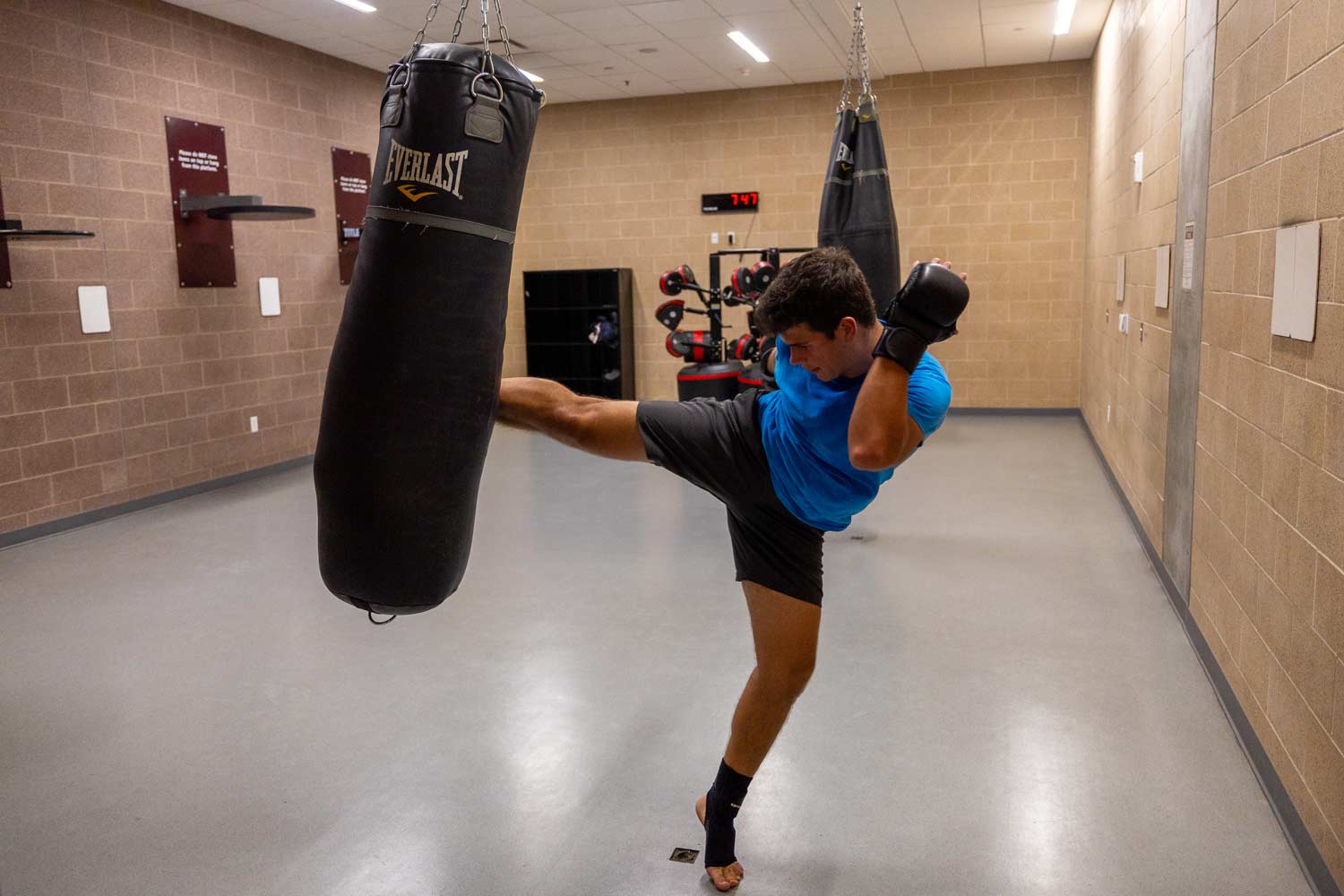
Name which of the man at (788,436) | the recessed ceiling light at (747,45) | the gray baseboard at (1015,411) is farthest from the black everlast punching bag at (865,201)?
the gray baseboard at (1015,411)

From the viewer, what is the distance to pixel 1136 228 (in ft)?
17.5

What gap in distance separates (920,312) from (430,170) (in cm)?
92

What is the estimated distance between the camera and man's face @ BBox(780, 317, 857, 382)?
192 cm

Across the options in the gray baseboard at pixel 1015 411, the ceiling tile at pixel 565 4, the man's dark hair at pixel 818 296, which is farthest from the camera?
the gray baseboard at pixel 1015 411

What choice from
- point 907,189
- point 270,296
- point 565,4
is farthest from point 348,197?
point 907,189

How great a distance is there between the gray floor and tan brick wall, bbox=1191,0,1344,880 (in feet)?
0.83

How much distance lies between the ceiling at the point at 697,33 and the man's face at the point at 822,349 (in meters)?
5.30

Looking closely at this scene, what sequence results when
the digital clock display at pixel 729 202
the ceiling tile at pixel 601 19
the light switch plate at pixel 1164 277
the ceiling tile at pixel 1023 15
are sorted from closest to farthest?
the light switch plate at pixel 1164 277, the ceiling tile at pixel 601 19, the ceiling tile at pixel 1023 15, the digital clock display at pixel 729 202

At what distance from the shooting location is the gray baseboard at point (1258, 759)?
6.95ft

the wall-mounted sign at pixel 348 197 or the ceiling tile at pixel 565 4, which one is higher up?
the ceiling tile at pixel 565 4

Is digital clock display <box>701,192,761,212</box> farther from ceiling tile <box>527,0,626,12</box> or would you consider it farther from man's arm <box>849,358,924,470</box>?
man's arm <box>849,358,924,470</box>

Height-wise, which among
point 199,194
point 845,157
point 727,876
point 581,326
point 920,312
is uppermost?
point 199,194

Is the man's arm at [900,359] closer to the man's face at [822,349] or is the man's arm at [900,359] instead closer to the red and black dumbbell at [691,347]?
the man's face at [822,349]

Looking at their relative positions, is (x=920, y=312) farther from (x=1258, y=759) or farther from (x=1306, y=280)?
(x=1258, y=759)
